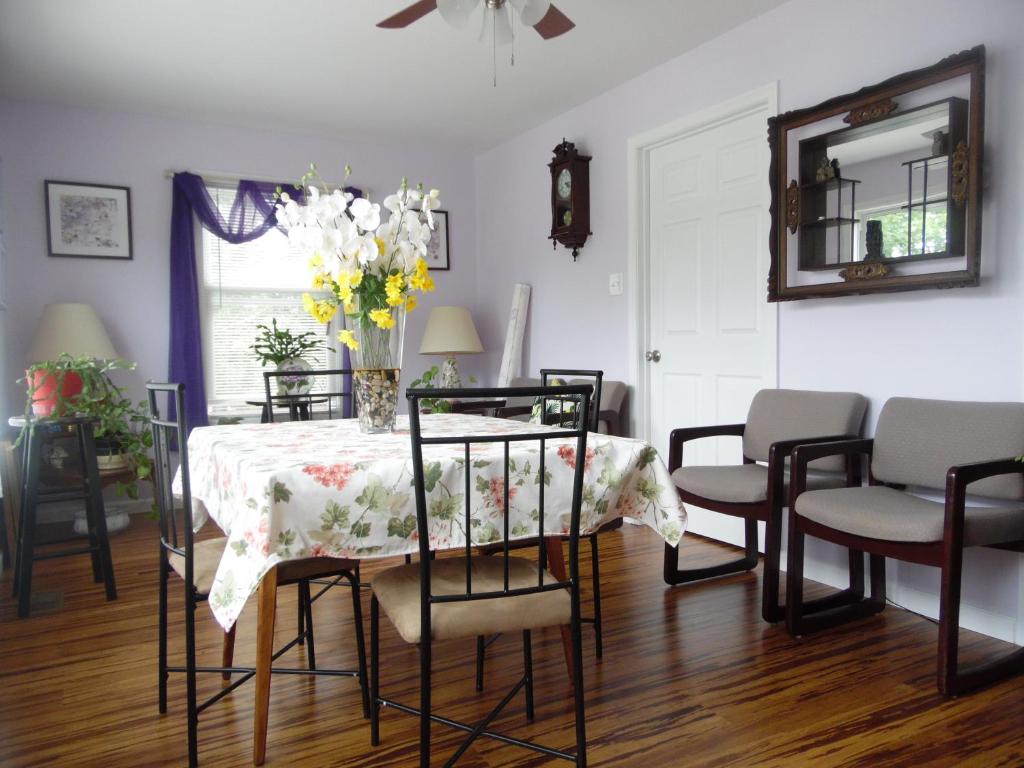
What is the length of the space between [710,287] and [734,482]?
1.29m

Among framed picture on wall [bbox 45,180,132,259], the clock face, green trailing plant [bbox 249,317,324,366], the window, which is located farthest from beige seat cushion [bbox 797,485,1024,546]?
framed picture on wall [bbox 45,180,132,259]

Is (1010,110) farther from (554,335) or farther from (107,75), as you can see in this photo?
(107,75)

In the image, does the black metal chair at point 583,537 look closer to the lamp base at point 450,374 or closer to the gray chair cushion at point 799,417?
the gray chair cushion at point 799,417

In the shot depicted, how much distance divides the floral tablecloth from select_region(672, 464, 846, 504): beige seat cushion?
3.08 feet

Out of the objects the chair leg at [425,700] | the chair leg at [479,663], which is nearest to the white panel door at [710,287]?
the chair leg at [479,663]

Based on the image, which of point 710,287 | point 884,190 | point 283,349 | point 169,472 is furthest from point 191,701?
point 283,349

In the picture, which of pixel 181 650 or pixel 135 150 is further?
pixel 135 150

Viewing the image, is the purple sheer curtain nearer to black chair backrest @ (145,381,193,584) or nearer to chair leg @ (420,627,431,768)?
black chair backrest @ (145,381,193,584)

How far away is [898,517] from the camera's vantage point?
2.22 meters

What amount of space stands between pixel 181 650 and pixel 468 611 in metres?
1.38

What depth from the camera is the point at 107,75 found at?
13.1ft

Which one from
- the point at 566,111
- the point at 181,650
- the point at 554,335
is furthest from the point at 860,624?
the point at 566,111

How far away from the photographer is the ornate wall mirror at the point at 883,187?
2520 millimetres

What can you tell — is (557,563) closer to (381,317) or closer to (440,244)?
(381,317)
